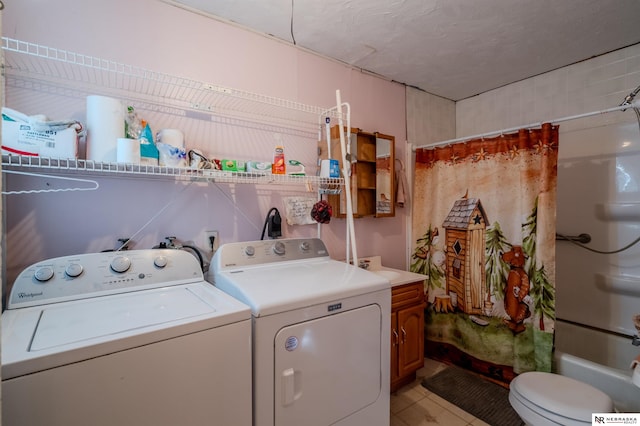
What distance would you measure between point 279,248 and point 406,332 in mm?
1159

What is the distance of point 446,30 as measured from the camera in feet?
6.43

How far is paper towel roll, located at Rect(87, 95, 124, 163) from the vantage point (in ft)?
4.35

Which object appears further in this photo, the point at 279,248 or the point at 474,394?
the point at 474,394

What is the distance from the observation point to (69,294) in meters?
1.18

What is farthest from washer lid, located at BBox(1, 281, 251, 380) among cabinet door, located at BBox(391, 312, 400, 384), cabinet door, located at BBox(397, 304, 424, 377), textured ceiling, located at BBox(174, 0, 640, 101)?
textured ceiling, located at BBox(174, 0, 640, 101)

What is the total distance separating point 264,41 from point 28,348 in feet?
6.41

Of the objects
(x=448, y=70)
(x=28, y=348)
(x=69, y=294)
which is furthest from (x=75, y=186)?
(x=448, y=70)

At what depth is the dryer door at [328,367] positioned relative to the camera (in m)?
1.19

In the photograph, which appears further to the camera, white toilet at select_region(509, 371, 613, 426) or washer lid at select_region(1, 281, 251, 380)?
white toilet at select_region(509, 371, 613, 426)

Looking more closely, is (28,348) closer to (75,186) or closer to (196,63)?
(75,186)

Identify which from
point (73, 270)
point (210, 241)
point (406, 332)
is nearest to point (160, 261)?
point (73, 270)

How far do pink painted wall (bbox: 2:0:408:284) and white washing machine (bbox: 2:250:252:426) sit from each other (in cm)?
31

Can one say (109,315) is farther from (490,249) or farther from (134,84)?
(490,249)

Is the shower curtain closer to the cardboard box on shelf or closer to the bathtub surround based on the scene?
the bathtub surround
